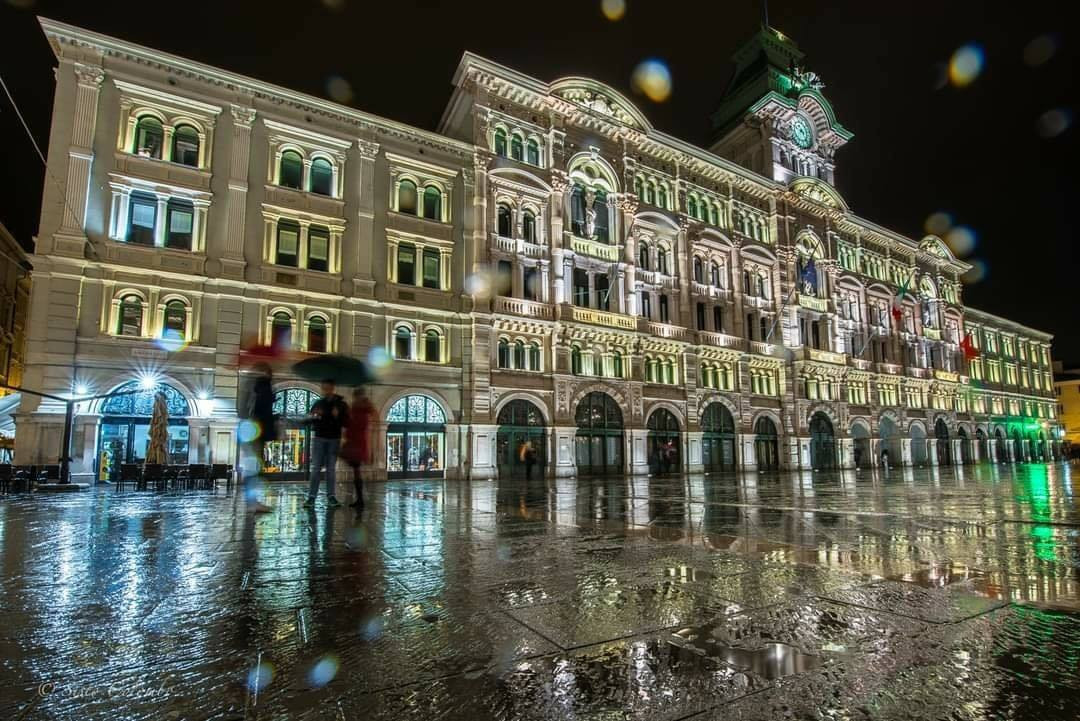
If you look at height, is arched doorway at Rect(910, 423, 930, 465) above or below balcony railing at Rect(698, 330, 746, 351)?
below

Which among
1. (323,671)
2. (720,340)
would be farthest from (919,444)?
(323,671)

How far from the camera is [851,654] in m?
2.62

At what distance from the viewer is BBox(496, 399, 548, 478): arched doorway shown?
89.9ft

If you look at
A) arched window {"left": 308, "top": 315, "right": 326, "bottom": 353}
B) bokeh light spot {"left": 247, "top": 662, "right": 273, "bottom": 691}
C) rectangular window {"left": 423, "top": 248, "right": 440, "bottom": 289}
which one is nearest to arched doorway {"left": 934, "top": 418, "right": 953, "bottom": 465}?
rectangular window {"left": 423, "top": 248, "right": 440, "bottom": 289}

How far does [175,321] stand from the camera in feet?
70.8

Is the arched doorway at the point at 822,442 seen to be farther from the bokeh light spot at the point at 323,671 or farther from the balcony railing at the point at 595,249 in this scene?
the bokeh light spot at the point at 323,671

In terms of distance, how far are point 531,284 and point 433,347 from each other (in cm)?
640

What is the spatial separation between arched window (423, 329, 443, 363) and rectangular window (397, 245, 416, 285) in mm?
2644

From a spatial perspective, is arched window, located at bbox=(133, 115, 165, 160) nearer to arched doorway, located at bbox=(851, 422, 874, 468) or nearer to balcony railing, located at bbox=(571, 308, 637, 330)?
balcony railing, located at bbox=(571, 308, 637, 330)

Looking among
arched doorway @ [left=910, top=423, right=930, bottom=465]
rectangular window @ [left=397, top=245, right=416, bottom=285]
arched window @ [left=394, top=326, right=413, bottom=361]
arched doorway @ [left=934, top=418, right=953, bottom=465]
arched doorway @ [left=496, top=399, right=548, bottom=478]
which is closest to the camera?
arched window @ [left=394, top=326, right=413, bottom=361]

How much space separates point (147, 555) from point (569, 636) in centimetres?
451

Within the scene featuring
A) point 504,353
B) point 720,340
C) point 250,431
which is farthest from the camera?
point 720,340

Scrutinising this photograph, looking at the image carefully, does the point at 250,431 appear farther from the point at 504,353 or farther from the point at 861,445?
the point at 861,445

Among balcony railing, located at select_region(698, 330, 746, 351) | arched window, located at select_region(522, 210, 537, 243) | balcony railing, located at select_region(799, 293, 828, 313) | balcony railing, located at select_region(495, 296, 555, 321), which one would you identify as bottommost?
balcony railing, located at select_region(698, 330, 746, 351)
